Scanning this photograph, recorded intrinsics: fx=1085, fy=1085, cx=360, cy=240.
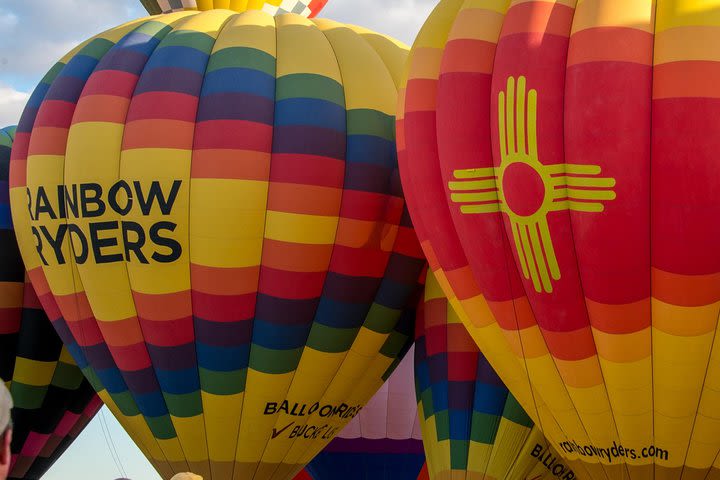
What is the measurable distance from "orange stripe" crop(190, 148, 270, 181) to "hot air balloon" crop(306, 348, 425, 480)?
3.42 metres

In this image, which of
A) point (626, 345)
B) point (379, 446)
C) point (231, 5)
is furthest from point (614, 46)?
point (379, 446)

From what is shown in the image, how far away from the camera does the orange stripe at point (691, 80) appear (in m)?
5.09

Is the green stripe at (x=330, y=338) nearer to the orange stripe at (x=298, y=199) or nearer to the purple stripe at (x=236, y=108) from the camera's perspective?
the orange stripe at (x=298, y=199)

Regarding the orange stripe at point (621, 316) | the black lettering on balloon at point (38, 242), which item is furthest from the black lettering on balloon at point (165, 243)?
the orange stripe at point (621, 316)

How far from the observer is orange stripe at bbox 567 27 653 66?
17.1ft

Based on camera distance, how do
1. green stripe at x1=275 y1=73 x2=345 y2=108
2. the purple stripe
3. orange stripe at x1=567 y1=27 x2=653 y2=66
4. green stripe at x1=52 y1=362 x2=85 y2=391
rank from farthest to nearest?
1. green stripe at x1=52 y1=362 x2=85 y2=391
2. green stripe at x1=275 y1=73 x2=345 y2=108
3. the purple stripe
4. orange stripe at x1=567 y1=27 x2=653 y2=66

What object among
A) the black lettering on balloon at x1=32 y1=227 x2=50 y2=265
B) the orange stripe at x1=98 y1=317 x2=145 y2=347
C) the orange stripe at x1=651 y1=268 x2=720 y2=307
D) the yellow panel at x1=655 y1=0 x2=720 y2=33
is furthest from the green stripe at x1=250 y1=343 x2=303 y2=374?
the yellow panel at x1=655 y1=0 x2=720 y2=33

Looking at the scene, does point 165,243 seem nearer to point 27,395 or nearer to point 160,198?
point 160,198

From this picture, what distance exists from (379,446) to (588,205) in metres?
4.95

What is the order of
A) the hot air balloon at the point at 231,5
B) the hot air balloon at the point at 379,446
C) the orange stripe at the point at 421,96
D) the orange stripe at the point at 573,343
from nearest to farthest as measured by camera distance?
the orange stripe at the point at 573,343, the orange stripe at the point at 421,96, the hot air balloon at the point at 231,5, the hot air balloon at the point at 379,446

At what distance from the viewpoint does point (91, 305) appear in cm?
743

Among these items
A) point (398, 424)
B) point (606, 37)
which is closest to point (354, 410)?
point (398, 424)

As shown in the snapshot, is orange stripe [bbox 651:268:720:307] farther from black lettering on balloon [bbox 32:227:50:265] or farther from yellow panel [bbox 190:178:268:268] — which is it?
black lettering on balloon [bbox 32:227:50:265]

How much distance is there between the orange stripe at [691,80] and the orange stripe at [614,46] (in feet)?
0.48
